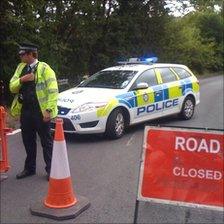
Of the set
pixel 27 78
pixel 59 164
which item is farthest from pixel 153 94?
pixel 59 164

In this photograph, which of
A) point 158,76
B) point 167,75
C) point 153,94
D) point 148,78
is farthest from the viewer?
point 167,75

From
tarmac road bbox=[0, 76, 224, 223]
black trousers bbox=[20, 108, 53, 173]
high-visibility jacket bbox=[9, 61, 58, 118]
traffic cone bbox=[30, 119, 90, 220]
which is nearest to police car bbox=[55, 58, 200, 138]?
tarmac road bbox=[0, 76, 224, 223]

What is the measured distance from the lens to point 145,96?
11.3m

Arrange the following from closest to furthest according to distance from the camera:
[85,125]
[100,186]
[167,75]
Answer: [100,186]
[85,125]
[167,75]

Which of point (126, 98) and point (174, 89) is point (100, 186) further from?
point (174, 89)

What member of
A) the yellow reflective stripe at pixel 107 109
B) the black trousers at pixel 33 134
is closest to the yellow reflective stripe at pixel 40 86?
the black trousers at pixel 33 134

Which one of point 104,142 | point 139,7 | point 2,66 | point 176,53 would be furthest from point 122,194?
point 176,53

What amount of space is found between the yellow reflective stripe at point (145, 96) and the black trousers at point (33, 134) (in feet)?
12.4

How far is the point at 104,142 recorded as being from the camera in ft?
33.2

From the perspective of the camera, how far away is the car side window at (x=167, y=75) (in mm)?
12281

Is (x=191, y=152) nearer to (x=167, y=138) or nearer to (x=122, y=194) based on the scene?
(x=167, y=138)

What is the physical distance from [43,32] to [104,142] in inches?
300

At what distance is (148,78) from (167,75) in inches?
35.4

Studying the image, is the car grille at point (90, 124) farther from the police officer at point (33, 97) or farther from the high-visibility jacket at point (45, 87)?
the high-visibility jacket at point (45, 87)
